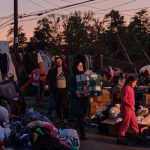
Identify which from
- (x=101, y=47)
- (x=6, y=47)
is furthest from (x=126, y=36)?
(x=6, y=47)

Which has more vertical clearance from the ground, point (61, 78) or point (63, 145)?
point (61, 78)

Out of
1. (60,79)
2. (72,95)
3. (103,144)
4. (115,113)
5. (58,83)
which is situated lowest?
(103,144)

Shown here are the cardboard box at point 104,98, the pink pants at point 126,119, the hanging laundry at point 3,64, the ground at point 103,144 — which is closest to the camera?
the ground at point 103,144

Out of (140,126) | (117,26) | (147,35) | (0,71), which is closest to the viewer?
(140,126)

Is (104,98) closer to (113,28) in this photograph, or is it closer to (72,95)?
(72,95)

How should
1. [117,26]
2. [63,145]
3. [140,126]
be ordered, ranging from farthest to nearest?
[117,26] < [140,126] < [63,145]

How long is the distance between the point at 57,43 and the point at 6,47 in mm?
49932

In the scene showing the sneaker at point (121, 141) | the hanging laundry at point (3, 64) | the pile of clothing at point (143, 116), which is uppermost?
Result: the hanging laundry at point (3, 64)

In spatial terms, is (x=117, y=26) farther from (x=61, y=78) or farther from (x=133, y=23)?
(x=61, y=78)

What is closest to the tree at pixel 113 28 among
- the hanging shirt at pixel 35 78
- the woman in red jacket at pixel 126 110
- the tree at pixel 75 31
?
the tree at pixel 75 31

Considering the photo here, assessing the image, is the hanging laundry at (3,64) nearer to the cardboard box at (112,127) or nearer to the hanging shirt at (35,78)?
the hanging shirt at (35,78)

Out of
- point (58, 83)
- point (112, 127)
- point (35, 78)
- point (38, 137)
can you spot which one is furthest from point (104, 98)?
point (38, 137)

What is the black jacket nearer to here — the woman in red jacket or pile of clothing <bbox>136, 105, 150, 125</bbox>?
pile of clothing <bbox>136, 105, 150, 125</bbox>

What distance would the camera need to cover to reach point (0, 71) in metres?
16.6
